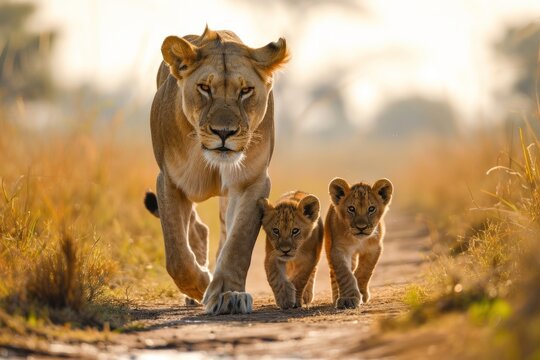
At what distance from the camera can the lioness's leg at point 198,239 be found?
6.90m

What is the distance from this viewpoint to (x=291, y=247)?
575cm

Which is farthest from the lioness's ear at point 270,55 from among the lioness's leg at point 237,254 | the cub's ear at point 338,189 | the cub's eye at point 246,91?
the cub's ear at point 338,189

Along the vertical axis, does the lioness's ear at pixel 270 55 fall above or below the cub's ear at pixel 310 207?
above

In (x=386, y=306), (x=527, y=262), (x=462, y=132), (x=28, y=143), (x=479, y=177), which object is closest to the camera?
(x=527, y=262)

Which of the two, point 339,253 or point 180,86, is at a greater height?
point 180,86

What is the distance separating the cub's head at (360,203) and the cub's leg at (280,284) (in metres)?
0.46

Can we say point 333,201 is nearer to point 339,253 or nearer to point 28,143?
point 339,253

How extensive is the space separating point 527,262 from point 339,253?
2.78 meters

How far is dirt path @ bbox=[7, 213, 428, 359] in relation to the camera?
144 inches

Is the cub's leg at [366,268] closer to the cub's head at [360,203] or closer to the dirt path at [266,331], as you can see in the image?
the dirt path at [266,331]

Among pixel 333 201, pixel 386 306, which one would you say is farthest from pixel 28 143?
pixel 386 306

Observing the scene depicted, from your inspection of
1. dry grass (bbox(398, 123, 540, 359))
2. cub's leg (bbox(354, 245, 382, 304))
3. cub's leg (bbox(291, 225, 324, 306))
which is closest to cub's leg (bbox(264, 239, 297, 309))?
cub's leg (bbox(291, 225, 324, 306))

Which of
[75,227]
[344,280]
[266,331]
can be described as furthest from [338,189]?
[266,331]

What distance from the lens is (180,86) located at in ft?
19.5
